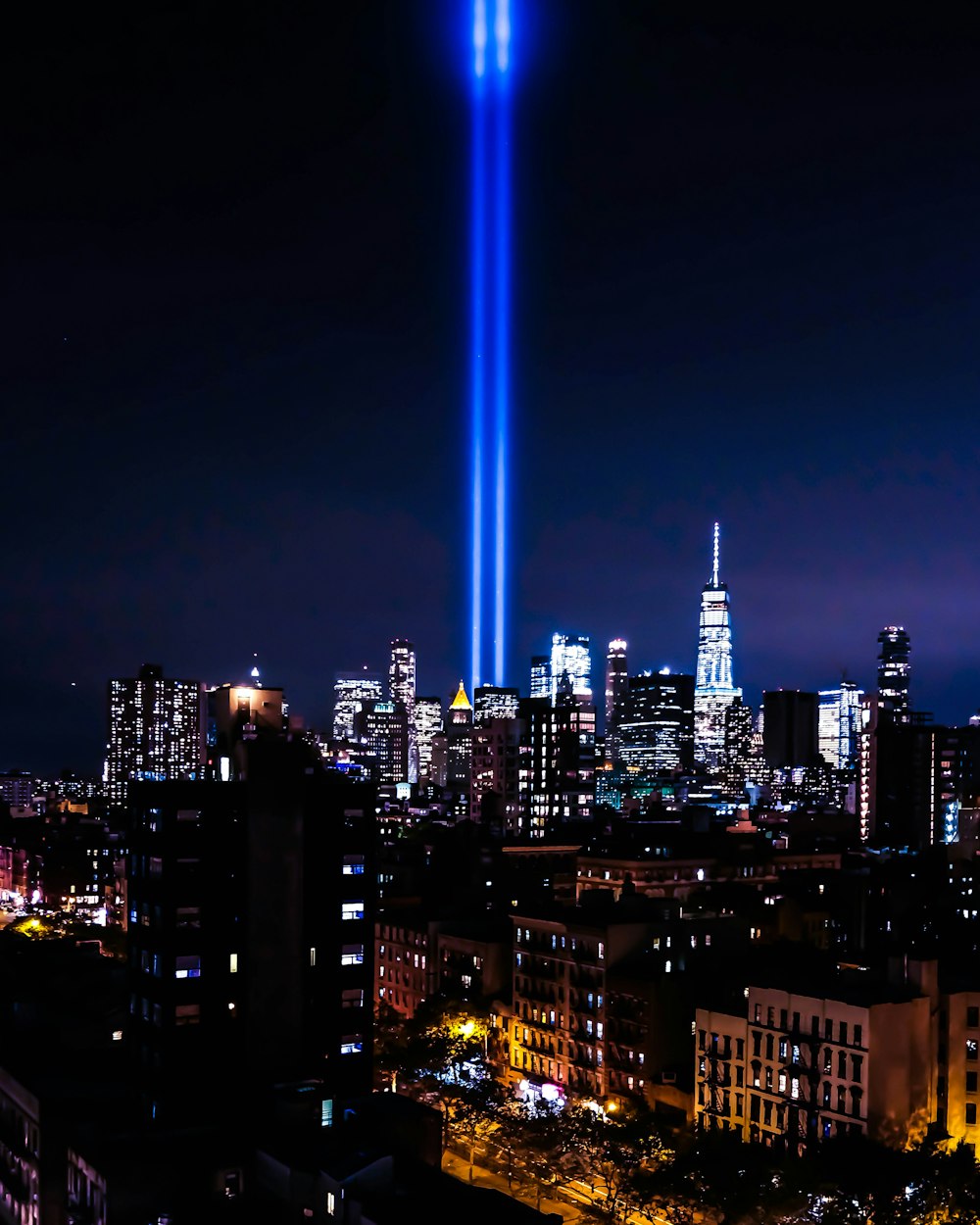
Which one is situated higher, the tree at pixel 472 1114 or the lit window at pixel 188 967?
the lit window at pixel 188 967

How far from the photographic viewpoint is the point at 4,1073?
4325 centimetres

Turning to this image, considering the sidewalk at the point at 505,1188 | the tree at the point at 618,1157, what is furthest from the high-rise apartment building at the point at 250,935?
the tree at the point at 618,1157

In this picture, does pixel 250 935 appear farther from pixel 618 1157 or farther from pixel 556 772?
pixel 556 772

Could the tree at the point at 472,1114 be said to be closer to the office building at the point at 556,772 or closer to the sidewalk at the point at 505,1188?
the sidewalk at the point at 505,1188

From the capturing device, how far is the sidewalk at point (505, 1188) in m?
42.6

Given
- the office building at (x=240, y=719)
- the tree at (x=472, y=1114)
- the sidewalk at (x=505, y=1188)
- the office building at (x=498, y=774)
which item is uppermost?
the office building at (x=240, y=719)

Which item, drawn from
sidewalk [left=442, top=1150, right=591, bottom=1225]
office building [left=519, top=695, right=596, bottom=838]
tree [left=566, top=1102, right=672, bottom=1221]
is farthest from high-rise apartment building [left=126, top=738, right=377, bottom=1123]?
office building [left=519, top=695, right=596, bottom=838]

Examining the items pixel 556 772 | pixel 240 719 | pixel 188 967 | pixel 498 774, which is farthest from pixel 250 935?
pixel 498 774

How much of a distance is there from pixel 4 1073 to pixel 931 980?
3239 cm

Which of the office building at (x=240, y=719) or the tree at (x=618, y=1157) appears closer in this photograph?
the tree at (x=618, y=1157)

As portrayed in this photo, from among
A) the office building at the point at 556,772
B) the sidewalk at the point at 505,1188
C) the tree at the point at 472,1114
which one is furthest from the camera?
the office building at the point at 556,772

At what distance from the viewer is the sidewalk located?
42625 mm

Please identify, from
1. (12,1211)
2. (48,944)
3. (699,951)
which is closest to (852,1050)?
(699,951)

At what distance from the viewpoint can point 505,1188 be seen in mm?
44719
